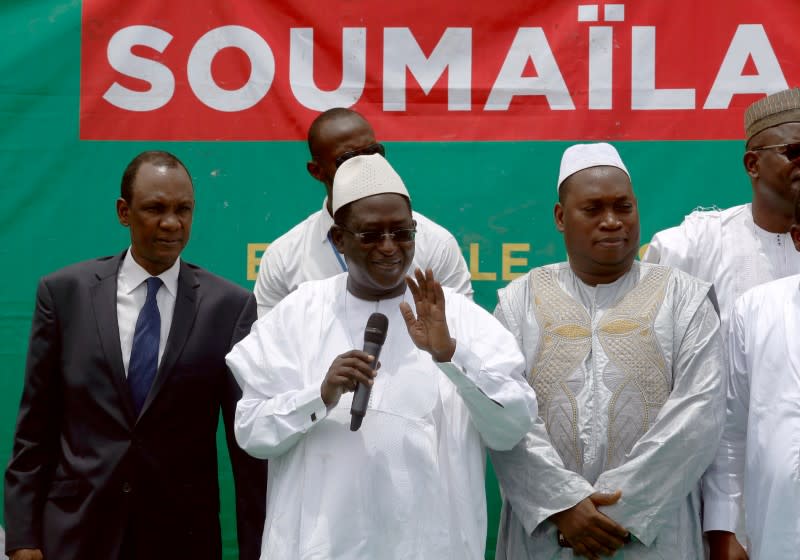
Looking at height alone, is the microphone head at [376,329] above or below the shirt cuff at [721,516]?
above

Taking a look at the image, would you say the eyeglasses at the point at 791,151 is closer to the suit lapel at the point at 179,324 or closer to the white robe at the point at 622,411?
the white robe at the point at 622,411

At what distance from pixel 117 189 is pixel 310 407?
2316 millimetres

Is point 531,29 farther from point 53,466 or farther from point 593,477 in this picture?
point 53,466

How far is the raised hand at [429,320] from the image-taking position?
10.1 feet

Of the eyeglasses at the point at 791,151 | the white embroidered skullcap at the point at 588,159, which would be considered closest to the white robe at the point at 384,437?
the white embroidered skullcap at the point at 588,159

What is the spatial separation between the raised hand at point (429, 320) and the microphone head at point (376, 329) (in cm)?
6

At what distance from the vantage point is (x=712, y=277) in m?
4.12

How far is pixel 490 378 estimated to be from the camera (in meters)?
3.10

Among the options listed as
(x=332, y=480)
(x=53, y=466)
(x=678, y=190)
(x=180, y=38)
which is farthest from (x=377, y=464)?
(x=180, y=38)

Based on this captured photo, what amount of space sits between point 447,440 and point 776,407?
1011 mm

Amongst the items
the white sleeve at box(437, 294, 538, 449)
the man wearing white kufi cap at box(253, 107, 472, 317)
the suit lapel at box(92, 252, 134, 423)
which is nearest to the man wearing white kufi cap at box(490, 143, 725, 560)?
the white sleeve at box(437, 294, 538, 449)

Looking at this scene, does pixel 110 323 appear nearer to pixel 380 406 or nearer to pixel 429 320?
pixel 380 406

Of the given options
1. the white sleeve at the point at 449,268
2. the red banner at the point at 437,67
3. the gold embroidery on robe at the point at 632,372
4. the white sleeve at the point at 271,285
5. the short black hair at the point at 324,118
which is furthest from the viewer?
the red banner at the point at 437,67

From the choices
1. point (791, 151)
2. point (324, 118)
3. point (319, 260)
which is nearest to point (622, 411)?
point (791, 151)
